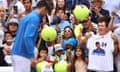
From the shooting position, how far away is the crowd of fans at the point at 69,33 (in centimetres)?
809

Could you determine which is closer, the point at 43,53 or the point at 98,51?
the point at 98,51

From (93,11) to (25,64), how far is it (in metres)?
3.08

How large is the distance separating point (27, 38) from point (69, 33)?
2.15 meters

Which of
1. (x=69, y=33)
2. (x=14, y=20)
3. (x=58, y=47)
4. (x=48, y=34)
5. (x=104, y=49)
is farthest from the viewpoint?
(x=14, y=20)

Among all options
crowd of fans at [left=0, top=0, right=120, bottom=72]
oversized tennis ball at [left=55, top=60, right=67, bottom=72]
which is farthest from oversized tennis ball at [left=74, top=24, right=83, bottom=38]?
oversized tennis ball at [left=55, top=60, right=67, bottom=72]

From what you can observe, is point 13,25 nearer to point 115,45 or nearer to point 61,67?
point 61,67

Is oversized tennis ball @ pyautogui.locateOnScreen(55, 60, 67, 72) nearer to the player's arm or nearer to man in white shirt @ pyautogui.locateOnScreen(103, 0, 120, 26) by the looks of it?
the player's arm

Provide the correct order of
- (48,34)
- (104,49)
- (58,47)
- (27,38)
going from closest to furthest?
(27,38) < (104,49) < (48,34) < (58,47)

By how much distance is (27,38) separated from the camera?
6863mm

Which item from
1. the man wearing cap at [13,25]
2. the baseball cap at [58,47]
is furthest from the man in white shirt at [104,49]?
the man wearing cap at [13,25]

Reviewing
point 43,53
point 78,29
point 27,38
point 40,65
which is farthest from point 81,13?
point 27,38

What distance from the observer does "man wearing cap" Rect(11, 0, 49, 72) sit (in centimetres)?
688

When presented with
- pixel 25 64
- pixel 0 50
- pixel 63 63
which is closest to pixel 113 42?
pixel 63 63

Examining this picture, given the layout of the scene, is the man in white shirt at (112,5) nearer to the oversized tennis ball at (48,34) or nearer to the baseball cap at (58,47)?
the baseball cap at (58,47)
